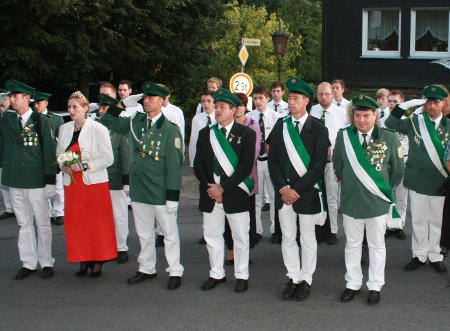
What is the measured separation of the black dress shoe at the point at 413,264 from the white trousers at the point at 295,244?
4.70 ft

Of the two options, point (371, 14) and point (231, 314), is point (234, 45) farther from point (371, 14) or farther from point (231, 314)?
point (231, 314)

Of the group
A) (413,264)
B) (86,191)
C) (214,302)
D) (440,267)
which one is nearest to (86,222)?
(86,191)

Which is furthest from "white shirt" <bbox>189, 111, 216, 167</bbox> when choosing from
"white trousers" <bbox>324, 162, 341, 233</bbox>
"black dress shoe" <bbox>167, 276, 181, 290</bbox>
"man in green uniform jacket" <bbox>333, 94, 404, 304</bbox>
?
"man in green uniform jacket" <bbox>333, 94, 404, 304</bbox>

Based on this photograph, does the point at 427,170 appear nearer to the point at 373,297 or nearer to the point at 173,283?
the point at 373,297

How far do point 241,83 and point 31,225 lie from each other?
8.32 metres

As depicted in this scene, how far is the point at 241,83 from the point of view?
620 inches

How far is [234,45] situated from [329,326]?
1205 inches

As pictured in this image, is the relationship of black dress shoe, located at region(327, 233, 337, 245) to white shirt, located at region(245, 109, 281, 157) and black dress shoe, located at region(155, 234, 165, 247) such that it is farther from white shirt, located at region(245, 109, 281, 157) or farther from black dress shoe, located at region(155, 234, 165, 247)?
black dress shoe, located at region(155, 234, 165, 247)

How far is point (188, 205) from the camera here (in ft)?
41.7

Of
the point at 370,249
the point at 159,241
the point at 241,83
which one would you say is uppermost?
the point at 241,83

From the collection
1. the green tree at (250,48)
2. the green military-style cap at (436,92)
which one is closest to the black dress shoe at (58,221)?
the green military-style cap at (436,92)

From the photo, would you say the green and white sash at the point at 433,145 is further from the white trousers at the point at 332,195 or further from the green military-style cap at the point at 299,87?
the white trousers at the point at 332,195

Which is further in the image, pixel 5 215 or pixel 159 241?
pixel 5 215

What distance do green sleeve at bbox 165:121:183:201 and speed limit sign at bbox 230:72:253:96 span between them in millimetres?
8159
